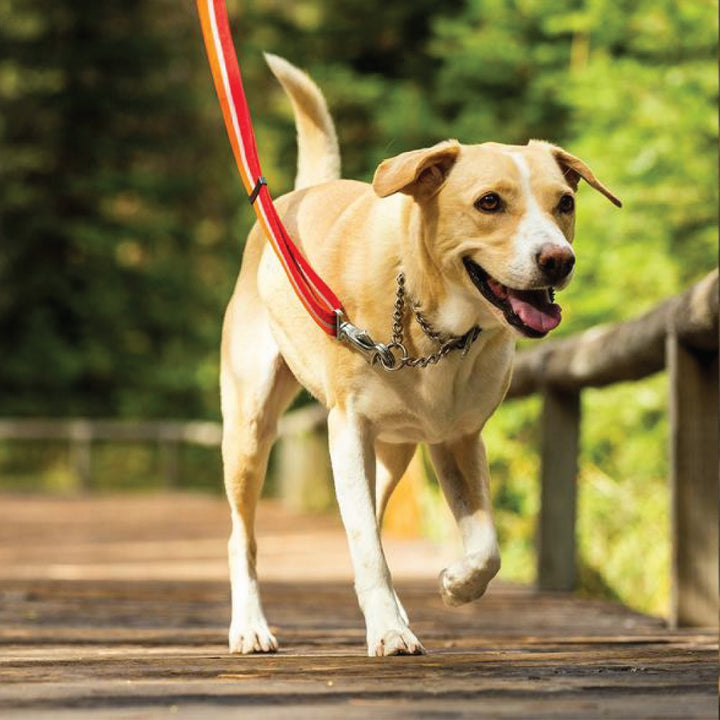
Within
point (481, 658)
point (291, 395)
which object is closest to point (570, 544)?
point (291, 395)

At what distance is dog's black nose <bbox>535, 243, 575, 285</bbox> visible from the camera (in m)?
2.94

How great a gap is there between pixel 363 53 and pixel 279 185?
348 centimetres

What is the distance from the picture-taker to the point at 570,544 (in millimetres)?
5953

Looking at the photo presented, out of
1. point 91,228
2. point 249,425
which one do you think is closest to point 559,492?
point 249,425

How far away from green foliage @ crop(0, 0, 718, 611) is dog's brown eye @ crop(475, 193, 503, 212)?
10.4 ft

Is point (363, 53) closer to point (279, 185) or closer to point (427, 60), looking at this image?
point (427, 60)

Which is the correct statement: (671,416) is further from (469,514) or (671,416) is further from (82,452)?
(82,452)

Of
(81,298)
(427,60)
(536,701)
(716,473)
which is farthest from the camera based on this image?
(81,298)

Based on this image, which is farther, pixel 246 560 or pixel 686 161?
pixel 686 161

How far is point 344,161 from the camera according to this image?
1447 cm

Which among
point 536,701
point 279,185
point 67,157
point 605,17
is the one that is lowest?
point 536,701

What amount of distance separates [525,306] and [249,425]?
3.64 ft

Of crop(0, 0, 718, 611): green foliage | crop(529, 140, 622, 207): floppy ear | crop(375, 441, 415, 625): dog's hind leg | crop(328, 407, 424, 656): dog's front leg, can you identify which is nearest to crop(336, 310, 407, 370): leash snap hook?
crop(328, 407, 424, 656): dog's front leg

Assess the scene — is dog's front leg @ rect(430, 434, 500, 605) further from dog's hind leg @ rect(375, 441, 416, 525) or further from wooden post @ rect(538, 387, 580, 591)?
wooden post @ rect(538, 387, 580, 591)
